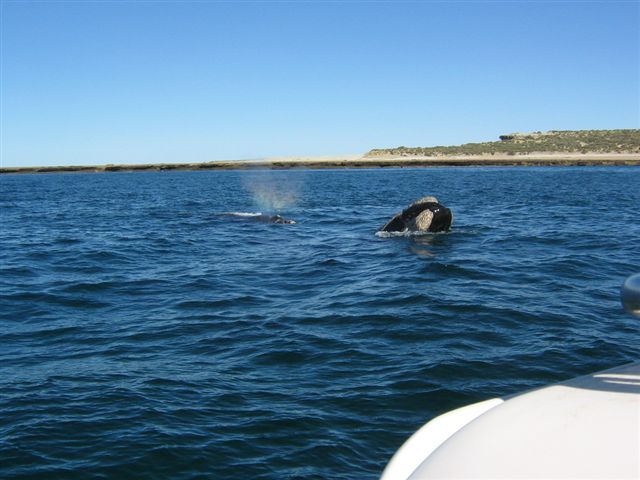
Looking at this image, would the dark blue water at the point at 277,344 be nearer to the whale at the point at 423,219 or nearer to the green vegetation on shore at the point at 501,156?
the whale at the point at 423,219

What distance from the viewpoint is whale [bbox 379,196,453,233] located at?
814 inches

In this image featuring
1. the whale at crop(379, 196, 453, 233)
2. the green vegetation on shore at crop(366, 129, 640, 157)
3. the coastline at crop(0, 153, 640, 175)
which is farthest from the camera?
the green vegetation on shore at crop(366, 129, 640, 157)

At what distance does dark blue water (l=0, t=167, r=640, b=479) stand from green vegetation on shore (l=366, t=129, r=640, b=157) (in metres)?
118

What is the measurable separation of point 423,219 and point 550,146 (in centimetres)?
13568

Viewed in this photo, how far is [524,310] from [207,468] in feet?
22.5

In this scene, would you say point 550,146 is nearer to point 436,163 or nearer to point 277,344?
point 436,163

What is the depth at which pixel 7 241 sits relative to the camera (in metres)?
21.9

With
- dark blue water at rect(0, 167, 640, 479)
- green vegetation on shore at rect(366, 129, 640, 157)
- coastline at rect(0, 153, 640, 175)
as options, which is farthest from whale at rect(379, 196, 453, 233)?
green vegetation on shore at rect(366, 129, 640, 157)

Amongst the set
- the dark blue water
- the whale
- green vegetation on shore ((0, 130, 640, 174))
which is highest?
green vegetation on shore ((0, 130, 640, 174))

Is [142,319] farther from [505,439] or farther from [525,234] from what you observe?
[525,234]

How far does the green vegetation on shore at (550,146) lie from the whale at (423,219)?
11109cm

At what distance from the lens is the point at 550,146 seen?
475ft

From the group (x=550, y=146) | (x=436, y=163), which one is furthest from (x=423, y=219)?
(x=550, y=146)

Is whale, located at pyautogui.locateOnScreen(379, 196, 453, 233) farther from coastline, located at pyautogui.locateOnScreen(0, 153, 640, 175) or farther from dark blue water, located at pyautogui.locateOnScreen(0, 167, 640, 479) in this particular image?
coastline, located at pyautogui.locateOnScreen(0, 153, 640, 175)
